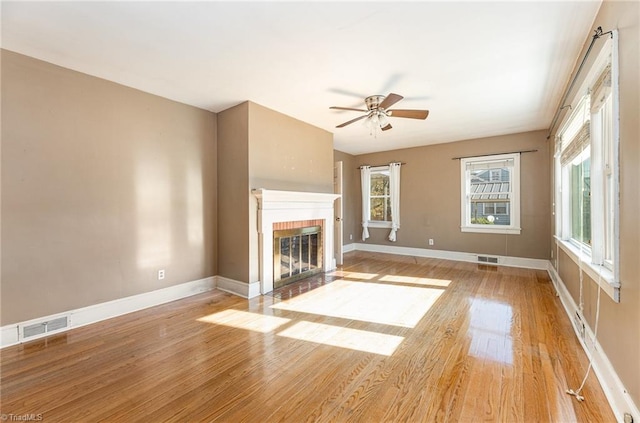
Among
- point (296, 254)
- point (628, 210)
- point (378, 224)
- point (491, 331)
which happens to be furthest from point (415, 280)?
point (628, 210)

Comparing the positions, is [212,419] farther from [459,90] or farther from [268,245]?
[459,90]

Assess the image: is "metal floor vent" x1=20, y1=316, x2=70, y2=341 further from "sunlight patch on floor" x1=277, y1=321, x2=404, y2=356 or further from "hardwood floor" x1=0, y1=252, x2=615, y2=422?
"sunlight patch on floor" x1=277, y1=321, x2=404, y2=356

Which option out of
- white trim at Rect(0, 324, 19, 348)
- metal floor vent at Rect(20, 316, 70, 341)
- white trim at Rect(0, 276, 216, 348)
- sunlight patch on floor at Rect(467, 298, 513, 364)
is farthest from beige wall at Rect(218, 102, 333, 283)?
sunlight patch on floor at Rect(467, 298, 513, 364)

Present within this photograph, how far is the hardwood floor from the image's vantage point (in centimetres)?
163

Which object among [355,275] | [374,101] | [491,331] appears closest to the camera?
[491,331]

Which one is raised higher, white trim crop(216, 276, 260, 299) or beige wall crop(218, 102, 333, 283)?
beige wall crop(218, 102, 333, 283)

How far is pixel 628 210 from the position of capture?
157cm

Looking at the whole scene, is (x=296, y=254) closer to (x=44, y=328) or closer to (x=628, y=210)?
(x=44, y=328)

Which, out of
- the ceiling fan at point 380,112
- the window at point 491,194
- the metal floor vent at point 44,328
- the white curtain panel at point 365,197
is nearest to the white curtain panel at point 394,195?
the white curtain panel at point 365,197

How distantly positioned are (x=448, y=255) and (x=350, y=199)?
8.66ft

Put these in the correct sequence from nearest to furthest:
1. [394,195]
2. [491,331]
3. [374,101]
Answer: [491,331] < [374,101] < [394,195]

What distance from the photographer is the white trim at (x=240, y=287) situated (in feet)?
11.9

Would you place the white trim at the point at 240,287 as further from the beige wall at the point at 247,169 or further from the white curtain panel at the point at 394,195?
the white curtain panel at the point at 394,195

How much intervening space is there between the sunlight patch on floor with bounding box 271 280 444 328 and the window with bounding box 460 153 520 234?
2630mm
